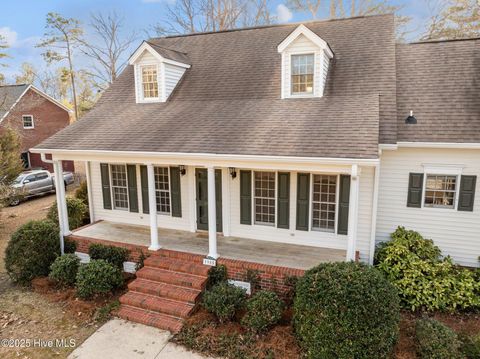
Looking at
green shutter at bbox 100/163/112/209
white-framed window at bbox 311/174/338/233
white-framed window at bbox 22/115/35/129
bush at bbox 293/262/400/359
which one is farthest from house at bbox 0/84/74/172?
bush at bbox 293/262/400/359

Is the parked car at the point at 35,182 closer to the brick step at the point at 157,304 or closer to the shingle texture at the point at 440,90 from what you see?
the brick step at the point at 157,304

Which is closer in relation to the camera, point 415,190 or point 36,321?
point 36,321

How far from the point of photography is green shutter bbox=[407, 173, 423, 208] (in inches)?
356

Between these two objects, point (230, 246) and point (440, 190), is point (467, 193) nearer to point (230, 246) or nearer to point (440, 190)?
point (440, 190)

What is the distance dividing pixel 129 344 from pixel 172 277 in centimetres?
192

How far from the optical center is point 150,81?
11.9 meters

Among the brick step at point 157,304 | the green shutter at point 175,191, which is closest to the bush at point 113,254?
the brick step at point 157,304

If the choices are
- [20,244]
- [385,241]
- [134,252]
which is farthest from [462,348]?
[20,244]

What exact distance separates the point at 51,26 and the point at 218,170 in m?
26.9

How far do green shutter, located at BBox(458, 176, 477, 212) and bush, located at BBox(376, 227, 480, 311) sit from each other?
133 centimetres

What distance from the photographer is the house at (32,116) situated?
81.1 ft

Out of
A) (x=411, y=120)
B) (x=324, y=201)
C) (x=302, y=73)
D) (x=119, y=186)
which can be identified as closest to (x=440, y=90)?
(x=411, y=120)

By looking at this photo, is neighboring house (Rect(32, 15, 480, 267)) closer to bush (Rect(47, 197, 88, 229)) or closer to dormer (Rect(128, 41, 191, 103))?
dormer (Rect(128, 41, 191, 103))

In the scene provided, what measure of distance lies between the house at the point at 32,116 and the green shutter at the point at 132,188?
55.3ft
